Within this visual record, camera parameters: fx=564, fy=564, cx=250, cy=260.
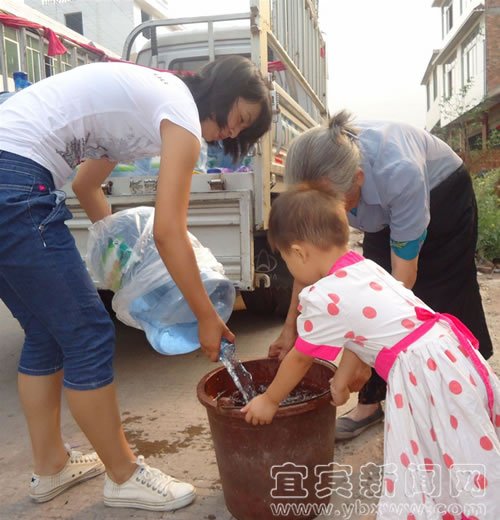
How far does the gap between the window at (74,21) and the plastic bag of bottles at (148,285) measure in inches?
1027

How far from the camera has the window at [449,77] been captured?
24625mm

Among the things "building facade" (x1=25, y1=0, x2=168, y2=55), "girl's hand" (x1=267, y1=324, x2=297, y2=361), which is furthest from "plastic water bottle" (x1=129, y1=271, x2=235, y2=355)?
"building facade" (x1=25, y1=0, x2=168, y2=55)

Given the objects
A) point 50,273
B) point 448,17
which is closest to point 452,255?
point 50,273

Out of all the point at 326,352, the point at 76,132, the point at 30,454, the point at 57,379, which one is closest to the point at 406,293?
the point at 326,352

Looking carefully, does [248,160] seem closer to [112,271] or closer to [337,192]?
[112,271]

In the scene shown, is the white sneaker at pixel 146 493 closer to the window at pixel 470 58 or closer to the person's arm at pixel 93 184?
the person's arm at pixel 93 184

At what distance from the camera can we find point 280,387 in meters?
1.56

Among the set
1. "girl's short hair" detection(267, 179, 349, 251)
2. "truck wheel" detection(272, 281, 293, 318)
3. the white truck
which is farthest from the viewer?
"truck wheel" detection(272, 281, 293, 318)

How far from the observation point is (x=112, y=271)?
2.45 meters

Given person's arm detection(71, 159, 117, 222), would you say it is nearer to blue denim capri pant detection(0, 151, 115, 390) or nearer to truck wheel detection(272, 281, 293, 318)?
blue denim capri pant detection(0, 151, 115, 390)

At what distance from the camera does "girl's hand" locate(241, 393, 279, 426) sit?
1.57 m

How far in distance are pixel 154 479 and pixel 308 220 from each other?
3.46 feet

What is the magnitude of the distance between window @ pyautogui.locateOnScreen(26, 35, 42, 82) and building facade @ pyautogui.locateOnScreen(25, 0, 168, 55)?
2268cm

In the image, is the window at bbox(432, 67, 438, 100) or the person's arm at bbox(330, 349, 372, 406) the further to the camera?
the window at bbox(432, 67, 438, 100)
